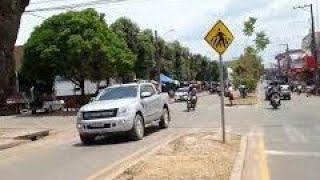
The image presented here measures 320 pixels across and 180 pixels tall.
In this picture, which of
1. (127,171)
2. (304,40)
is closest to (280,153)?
(127,171)

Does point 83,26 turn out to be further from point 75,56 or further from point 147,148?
point 147,148

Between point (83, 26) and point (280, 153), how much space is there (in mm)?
35607

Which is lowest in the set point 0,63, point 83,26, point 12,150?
point 12,150

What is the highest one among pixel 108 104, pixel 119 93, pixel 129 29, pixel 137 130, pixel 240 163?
pixel 129 29

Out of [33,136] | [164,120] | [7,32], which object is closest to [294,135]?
[164,120]

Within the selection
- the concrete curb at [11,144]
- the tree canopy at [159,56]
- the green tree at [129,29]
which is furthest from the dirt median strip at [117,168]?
the green tree at [129,29]

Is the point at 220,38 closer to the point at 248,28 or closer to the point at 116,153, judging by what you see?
the point at 116,153

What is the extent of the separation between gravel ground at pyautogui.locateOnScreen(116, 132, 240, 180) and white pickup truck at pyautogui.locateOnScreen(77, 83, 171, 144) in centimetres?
283

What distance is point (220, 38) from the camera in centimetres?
1878

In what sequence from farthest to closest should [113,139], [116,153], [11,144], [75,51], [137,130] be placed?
[75,51], [113,139], [11,144], [137,130], [116,153]

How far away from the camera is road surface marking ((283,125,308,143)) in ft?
65.2

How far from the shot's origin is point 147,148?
18.8 meters

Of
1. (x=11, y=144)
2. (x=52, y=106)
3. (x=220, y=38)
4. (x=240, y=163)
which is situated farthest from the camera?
(x=52, y=106)

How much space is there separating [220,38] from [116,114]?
4557 mm
